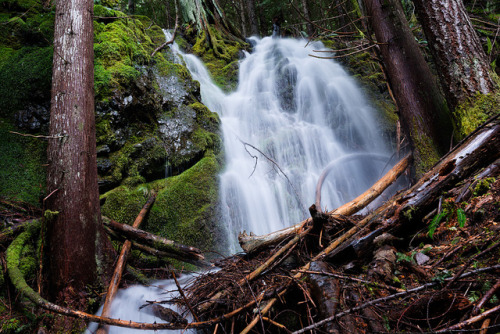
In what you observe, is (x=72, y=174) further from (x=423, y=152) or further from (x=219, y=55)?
(x=219, y=55)

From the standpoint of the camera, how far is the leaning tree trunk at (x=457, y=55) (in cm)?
304

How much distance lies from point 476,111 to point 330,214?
213cm

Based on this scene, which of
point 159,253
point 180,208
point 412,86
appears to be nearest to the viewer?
point 159,253

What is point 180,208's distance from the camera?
4.27 m

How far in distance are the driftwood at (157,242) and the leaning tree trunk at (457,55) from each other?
3681 millimetres

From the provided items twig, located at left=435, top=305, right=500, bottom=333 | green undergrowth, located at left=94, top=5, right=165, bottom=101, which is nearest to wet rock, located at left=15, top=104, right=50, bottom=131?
green undergrowth, located at left=94, top=5, right=165, bottom=101

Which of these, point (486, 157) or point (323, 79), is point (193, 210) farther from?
point (323, 79)

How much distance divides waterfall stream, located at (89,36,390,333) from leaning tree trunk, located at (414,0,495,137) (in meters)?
2.19

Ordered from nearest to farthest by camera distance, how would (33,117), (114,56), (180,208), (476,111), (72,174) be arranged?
(72,174)
(476,111)
(33,117)
(180,208)
(114,56)

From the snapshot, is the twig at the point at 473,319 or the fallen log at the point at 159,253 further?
the fallen log at the point at 159,253

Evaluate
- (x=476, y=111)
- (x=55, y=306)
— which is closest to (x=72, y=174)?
(x=55, y=306)

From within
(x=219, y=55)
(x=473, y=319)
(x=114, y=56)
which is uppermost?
(x=219, y=55)

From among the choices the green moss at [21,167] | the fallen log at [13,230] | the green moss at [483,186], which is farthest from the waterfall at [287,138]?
the green moss at [21,167]

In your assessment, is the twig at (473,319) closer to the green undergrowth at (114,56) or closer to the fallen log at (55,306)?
the fallen log at (55,306)
